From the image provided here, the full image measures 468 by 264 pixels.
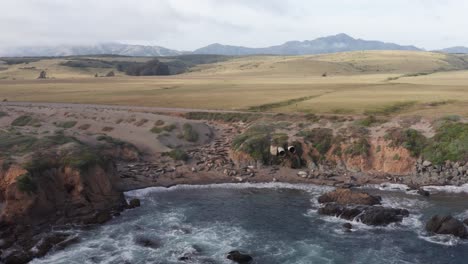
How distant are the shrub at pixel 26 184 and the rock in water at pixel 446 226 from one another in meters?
42.6

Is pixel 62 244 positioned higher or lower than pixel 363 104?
lower

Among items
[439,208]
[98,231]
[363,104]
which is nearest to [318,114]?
[363,104]

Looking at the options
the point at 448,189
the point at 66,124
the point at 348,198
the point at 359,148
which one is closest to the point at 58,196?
the point at 348,198

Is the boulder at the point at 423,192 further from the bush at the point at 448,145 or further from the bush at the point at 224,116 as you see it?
the bush at the point at 224,116

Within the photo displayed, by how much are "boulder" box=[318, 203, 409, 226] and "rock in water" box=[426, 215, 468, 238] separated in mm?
3678

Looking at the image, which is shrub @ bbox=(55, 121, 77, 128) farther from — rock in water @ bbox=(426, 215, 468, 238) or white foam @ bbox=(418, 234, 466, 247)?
white foam @ bbox=(418, 234, 466, 247)

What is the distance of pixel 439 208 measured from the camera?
180 ft

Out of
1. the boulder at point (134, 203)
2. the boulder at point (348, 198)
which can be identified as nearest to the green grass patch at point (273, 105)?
the boulder at point (348, 198)

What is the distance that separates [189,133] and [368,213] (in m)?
42.7

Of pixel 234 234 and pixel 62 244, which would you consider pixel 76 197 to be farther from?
pixel 234 234

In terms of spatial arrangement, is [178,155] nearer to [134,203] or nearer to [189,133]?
[189,133]

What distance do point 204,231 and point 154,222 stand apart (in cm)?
631

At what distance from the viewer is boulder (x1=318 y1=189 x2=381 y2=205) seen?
183ft

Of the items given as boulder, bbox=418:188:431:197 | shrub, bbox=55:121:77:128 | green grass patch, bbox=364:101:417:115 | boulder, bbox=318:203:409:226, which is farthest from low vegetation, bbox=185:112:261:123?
boulder, bbox=318:203:409:226
